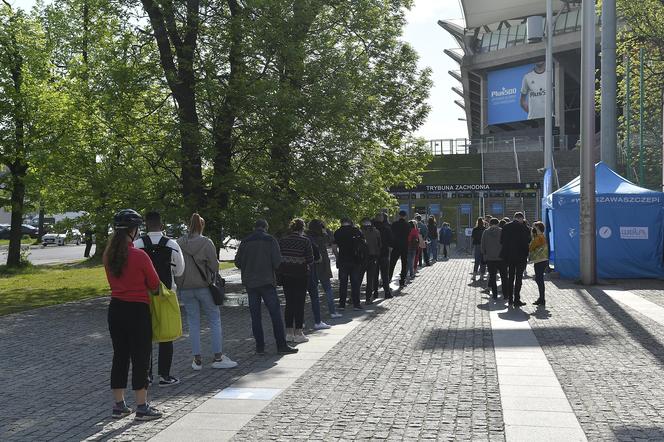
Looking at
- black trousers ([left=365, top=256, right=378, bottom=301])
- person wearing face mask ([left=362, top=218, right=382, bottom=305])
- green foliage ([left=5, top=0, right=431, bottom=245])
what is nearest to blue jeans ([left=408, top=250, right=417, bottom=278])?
green foliage ([left=5, top=0, right=431, bottom=245])

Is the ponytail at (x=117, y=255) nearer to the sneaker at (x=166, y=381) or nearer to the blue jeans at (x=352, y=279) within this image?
the sneaker at (x=166, y=381)

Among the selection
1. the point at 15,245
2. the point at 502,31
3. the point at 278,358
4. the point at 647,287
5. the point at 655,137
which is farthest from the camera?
the point at 502,31

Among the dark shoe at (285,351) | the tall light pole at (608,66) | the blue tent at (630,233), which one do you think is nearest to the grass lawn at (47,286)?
the dark shoe at (285,351)

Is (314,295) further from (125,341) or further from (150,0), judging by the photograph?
(150,0)

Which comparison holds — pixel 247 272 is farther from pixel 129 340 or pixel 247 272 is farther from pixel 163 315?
pixel 129 340

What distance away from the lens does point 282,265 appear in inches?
410

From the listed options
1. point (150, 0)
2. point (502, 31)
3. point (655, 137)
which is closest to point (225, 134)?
point (150, 0)

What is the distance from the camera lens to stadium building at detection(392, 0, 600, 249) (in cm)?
5422

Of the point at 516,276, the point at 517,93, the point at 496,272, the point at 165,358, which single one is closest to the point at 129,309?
the point at 165,358

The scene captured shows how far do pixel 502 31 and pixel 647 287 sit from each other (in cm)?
5709

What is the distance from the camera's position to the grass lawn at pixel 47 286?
57.0ft

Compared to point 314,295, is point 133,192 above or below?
above

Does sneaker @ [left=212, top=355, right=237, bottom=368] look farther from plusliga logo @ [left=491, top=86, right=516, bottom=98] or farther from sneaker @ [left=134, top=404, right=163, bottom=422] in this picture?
plusliga logo @ [left=491, top=86, right=516, bottom=98]

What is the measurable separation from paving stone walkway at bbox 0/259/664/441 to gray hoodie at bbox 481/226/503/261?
2.10 m
